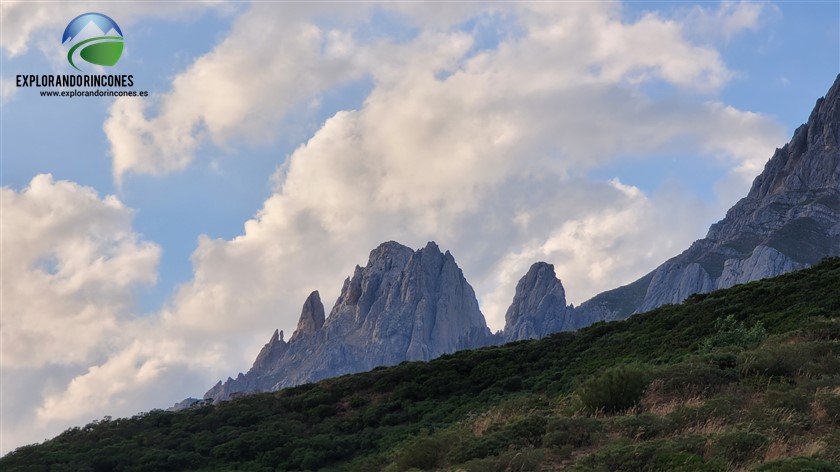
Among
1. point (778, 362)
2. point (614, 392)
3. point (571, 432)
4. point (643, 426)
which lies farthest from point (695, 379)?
point (571, 432)

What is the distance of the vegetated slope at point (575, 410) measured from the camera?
53.2 feet

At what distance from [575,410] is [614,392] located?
49.7 inches

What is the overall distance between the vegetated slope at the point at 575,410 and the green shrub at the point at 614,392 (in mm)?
38

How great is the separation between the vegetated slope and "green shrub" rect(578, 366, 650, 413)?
4cm

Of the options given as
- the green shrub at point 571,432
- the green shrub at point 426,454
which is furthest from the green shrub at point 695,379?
the green shrub at point 426,454

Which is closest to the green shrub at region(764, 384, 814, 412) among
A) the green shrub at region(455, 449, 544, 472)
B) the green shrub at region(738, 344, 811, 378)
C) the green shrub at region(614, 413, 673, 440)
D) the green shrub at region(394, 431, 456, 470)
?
the green shrub at region(614, 413, 673, 440)

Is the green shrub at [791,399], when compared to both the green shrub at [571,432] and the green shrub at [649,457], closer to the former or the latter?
the green shrub at [649,457]

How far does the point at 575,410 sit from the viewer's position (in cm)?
2180

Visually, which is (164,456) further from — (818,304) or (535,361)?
(818,304)

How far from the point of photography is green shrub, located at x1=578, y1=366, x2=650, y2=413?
21.1 m

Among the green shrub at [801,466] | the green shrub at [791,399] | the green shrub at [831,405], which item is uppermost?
the green shrub at [791,399]

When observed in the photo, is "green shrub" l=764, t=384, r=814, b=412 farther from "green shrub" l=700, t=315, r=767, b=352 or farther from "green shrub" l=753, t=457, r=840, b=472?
"green shrub" l=700, t=315, r=767, b=352

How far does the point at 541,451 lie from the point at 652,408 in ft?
16.1

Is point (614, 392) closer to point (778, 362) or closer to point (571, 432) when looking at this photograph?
point (571, 432)
